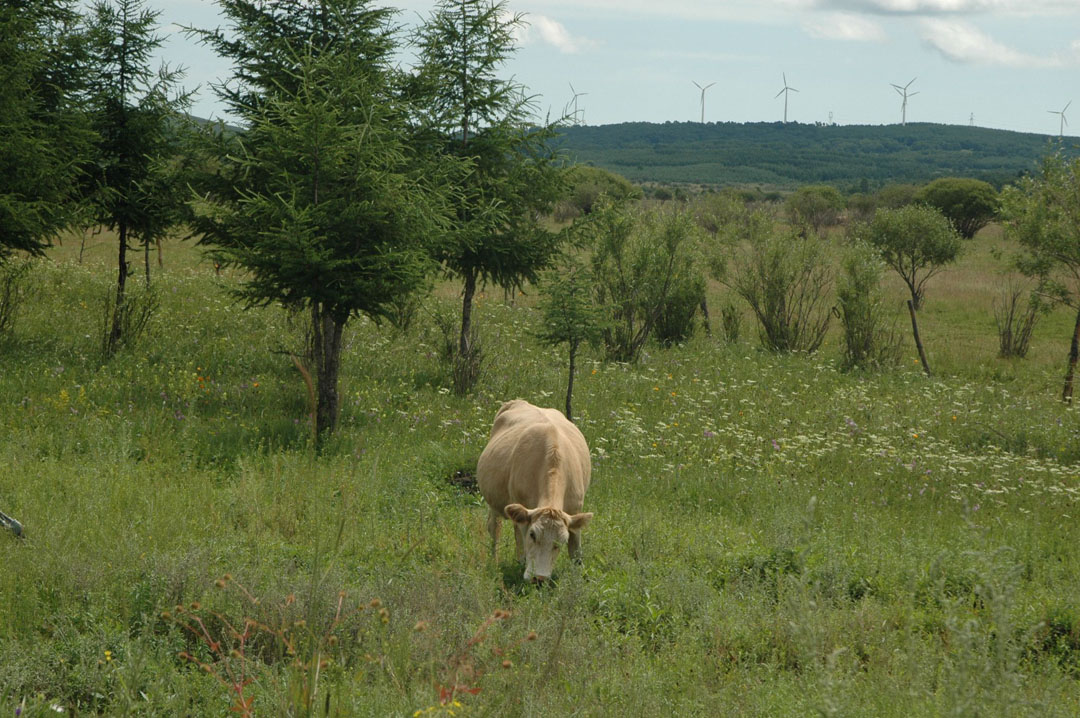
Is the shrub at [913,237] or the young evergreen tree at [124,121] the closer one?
the young evergreen tree at [124,121]

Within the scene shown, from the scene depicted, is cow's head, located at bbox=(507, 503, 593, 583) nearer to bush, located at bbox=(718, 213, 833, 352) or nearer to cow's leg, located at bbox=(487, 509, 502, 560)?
cow's leg, located at bbox=(487, 509, 502, 560)

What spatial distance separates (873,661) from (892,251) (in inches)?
1113

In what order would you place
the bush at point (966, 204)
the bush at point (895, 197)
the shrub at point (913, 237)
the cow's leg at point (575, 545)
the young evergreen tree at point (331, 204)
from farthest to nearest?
the bush at point (895, 197) → the bush at point (966, 204) → the shrub at point (913, 237) → the young evergreen tree at point (331, 204) → the cow's leg at point (575, 545)

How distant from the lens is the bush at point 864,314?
2273cm

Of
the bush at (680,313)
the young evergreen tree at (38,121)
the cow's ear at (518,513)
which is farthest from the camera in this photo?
the bush at (680,313)

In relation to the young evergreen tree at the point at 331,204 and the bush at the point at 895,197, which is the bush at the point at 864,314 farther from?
the bush at the point at 895,197

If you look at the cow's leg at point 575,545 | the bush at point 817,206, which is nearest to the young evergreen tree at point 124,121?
the cow's leg at point 575,545

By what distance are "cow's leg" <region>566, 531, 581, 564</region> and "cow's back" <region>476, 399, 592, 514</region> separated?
28 cm

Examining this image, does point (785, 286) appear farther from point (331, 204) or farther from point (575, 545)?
point (575, 545)

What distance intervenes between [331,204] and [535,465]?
579 centimetres

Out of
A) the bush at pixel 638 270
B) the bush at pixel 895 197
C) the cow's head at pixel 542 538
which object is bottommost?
the cow's head at pixel 542 538

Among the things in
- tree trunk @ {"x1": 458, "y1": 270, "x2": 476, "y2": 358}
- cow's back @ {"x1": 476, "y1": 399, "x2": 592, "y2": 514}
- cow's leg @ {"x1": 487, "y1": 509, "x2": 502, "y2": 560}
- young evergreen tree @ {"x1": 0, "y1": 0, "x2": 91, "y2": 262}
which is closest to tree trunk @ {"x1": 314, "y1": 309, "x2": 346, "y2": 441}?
tree trunk @ {"x1": 458, "y1": 270, "x2": 476, "y2": 358}

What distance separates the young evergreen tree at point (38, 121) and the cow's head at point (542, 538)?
37.2 ft

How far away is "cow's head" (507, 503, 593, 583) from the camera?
6883 millimetres
